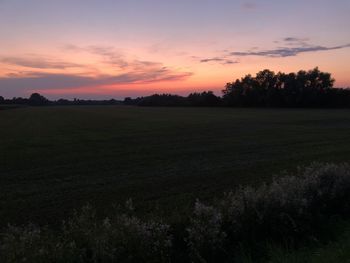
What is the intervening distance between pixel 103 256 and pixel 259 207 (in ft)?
9.86

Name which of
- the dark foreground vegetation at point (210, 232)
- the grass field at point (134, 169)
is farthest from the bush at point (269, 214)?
the grass field at point (134, 169)

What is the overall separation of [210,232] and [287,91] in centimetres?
11901

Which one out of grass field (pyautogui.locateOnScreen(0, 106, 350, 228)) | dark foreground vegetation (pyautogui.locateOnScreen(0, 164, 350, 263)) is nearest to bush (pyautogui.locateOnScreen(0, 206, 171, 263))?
dark foreground vegetation (pyautogui.locateOnScreen(0, 164, 350, 263))

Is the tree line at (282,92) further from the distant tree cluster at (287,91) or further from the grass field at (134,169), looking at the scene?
the grass field at (134,169)

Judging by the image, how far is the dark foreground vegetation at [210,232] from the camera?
6.07 m

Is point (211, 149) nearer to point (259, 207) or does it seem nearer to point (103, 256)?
point (259, 207)

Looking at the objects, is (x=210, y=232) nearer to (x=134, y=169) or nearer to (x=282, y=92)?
(x=134, y=169)

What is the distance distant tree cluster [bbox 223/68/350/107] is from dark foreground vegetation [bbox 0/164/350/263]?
113m

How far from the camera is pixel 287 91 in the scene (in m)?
121

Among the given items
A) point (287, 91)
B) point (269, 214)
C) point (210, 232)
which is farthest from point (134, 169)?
point (287, 91)

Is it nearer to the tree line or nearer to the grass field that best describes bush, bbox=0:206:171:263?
the grass field

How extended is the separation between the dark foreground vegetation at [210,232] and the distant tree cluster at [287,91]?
371ft

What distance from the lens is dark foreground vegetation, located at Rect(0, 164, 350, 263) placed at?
6.07 metres

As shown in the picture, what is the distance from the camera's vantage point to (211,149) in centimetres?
2633
